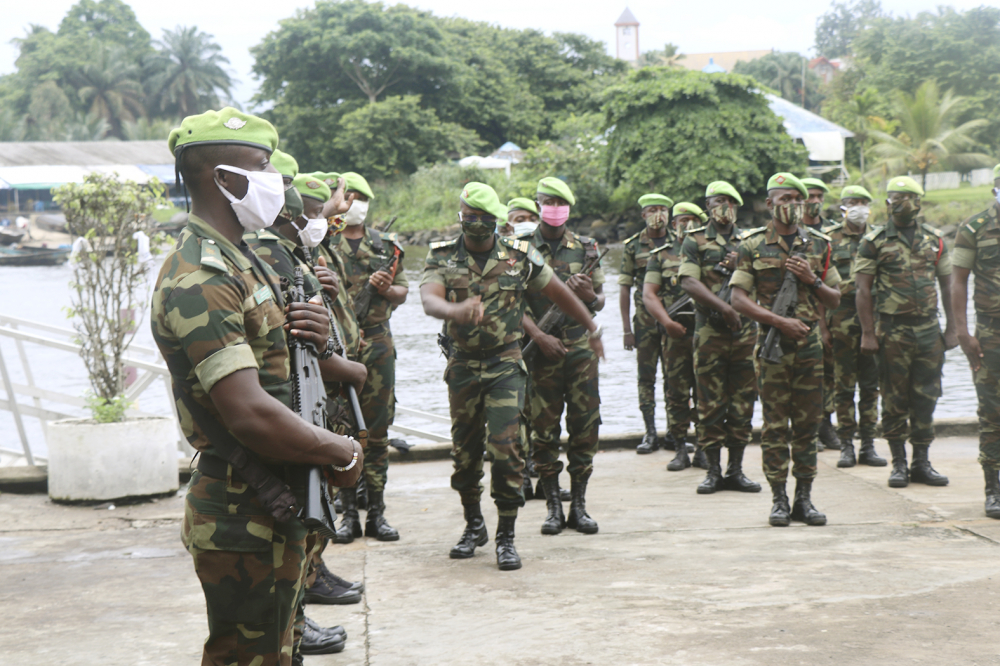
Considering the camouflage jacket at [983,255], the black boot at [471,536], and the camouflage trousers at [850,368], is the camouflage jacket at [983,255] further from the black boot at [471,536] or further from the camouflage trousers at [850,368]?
the black boot at [471,536]

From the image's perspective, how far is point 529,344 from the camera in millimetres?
6160

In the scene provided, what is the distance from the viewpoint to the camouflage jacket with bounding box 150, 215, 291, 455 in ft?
7.61

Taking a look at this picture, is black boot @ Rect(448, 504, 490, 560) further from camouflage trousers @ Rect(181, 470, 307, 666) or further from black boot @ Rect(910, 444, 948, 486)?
black boot @ Rect(910, 444, 948, 486)

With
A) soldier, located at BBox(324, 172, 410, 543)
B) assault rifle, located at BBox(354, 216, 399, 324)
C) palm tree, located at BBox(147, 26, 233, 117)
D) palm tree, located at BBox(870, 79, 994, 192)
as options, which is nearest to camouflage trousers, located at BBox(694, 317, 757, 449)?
soldier, located at BBox(324, 172, 410, 543)

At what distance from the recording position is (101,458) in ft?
21.5

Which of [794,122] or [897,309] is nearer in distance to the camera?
[897,309]

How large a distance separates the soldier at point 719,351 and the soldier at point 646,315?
103 centimetres

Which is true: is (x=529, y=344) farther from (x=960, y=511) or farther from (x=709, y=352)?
(x=960, y=511)

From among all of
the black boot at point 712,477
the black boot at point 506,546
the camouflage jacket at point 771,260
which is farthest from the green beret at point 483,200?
the black boot at point 712,477

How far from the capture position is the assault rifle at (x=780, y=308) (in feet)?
19.4

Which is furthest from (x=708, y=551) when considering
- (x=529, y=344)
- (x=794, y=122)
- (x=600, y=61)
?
(x=600, y=61)

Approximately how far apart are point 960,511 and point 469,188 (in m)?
3.85

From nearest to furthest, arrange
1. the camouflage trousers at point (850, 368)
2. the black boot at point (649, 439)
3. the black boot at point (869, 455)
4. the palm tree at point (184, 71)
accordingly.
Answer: the black boot at point (869, 455) < the camouflage trousers at point (850, 368) < the black boot at point (649, 439) < the palm tree at point (184, 71)

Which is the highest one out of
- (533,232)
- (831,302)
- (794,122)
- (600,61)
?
(600,61)
